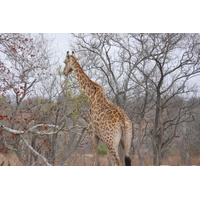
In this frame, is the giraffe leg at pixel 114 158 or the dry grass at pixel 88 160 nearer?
the giraffe leg at pixel 114 158

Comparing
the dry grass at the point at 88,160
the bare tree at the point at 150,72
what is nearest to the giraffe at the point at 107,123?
the dry grass at the point at 88,160

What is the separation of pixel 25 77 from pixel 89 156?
6.73ft

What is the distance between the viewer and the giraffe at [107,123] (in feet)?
13.5

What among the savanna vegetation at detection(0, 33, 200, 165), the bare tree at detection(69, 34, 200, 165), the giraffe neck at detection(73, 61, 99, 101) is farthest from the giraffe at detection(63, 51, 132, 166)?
the bare tree at detection(69, 34, 200, 165)

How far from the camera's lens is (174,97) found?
20.0ft

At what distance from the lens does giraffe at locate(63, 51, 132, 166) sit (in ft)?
13.5

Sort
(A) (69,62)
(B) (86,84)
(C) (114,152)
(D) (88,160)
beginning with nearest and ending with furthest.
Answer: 1. (C) (114,152)
2. (B) (86,84)
3. (A) (69,62)
4. (D) (88,160)

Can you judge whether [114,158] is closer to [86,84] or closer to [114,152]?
[114,152]

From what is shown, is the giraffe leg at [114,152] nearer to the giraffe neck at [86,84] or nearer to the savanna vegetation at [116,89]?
the giraffe neck at [86,84]

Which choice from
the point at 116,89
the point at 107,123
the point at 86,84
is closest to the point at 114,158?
the point at 107,123

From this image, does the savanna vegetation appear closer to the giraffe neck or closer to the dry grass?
the dry grass

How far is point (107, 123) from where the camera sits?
4.21m
